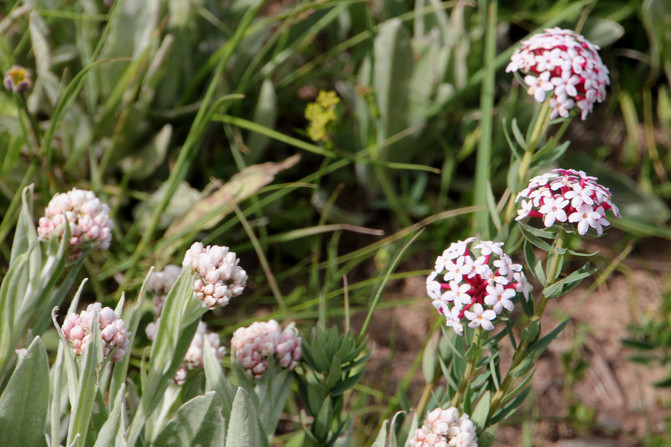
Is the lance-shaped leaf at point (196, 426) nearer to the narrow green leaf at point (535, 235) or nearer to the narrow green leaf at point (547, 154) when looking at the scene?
the narrow green leaf at point (535, 235)

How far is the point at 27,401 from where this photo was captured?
1.05 metres

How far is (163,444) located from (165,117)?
1089mm

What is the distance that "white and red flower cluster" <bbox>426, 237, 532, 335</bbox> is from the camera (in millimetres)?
936

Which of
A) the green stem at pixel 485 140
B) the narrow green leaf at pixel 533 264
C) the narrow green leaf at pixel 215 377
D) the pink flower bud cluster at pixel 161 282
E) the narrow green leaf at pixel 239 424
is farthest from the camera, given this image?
the green stem at pixel 485 140

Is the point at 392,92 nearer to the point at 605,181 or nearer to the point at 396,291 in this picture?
the point at 396,291

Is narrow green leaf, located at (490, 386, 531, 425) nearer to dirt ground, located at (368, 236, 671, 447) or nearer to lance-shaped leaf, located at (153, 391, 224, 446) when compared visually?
lance-shaped leaf, located at (153, 391, 224, 446)

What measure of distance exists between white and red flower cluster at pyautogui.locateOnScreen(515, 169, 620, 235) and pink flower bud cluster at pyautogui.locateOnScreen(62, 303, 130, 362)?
552 millimetres

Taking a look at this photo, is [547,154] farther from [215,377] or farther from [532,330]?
[215,377]

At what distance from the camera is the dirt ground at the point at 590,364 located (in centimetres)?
182

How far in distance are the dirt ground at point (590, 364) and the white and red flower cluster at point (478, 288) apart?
810mm

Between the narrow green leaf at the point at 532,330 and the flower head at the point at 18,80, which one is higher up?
the flower head at the point at 18,80

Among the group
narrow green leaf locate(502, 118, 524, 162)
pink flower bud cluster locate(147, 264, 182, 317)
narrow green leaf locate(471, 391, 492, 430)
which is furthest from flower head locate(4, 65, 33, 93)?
narrow green leaf locate(471, 391, 492, 430)

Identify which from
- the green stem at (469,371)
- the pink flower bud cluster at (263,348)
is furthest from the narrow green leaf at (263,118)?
the green stem at (469,371)

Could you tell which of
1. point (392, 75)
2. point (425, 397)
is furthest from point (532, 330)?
point (392, 75)
